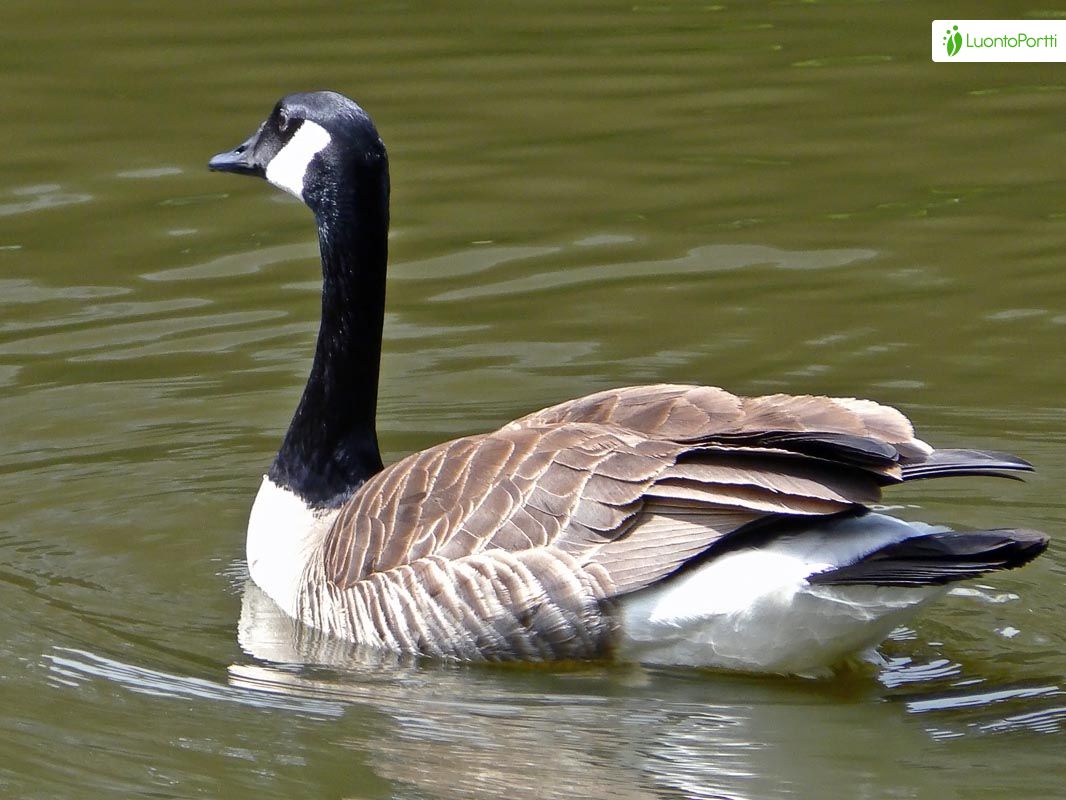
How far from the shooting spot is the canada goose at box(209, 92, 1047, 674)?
5.73 meters

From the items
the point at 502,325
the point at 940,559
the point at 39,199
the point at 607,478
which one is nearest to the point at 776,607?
the point at 940,559

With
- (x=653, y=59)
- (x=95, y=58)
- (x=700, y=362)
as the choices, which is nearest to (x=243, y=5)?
(x=95, y=58)

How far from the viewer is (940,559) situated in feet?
18.4

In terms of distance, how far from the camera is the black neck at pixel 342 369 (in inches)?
282

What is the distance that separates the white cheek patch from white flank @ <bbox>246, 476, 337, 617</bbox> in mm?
1183

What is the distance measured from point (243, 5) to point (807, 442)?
31.9 feet

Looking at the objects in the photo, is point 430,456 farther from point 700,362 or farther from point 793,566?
point 700,362

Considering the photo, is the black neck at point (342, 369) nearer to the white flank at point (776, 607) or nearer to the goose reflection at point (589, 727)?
the goose reflection at point (589, 727)

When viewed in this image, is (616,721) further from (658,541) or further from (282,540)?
(282,540)

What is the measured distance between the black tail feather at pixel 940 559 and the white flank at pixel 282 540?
2.16 m

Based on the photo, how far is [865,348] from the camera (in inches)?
366

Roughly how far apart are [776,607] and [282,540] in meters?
2.16

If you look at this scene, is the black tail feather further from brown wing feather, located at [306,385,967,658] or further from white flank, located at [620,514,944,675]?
brown wing feather, located at [306,385,967,658]

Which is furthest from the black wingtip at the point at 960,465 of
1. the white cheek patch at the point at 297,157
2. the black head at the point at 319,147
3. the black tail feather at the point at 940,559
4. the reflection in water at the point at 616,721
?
the white cheek patch at the point at 297,157
